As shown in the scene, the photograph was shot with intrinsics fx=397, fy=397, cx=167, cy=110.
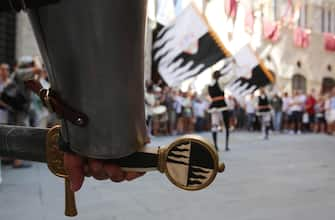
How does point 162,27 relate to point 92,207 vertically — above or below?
above

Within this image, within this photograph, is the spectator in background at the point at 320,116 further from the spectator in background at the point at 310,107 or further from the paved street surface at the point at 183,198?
the paved street surface at the point at 183,198

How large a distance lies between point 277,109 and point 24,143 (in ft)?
45.8

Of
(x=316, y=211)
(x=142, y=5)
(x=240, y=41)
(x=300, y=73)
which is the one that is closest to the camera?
(x=142, y=5)

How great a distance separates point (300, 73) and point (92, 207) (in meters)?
25.9

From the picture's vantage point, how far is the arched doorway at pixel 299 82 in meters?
26.5

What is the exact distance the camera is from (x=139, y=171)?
1103 mm

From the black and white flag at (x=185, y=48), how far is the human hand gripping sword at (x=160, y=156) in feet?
26.2

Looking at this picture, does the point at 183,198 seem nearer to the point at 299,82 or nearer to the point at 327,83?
the point at 299,82

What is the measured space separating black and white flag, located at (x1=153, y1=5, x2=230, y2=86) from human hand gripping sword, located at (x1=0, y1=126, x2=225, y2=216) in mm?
7994

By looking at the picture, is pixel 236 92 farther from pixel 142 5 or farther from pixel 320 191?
pixel 142 5

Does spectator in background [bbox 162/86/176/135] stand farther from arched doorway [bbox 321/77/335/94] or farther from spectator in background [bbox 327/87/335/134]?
arched doorway [bbox 321/77/335/94]

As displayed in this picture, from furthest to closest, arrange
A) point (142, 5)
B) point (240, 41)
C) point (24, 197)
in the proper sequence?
point (240, 41) → point (24, 197) → point (142, 5)

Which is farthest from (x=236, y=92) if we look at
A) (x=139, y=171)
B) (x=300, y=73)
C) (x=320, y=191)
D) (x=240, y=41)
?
(x=300, y=73)

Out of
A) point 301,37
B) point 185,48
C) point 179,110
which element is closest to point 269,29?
point 301,37
